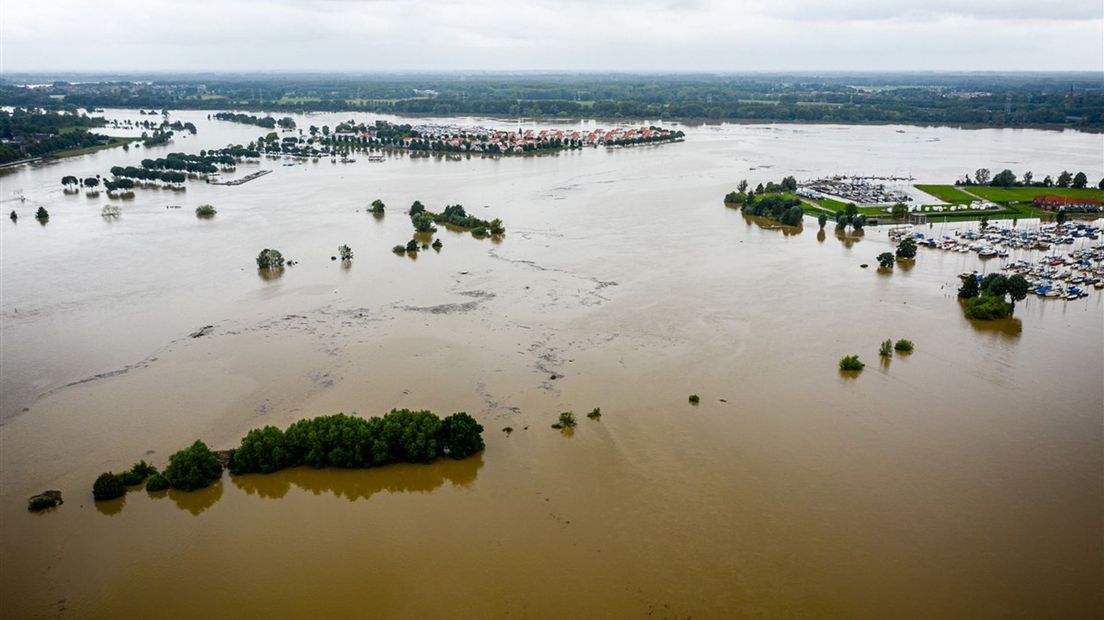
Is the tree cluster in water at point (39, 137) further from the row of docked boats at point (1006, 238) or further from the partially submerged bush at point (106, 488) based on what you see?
the row of docked boats at point (1006, 238)

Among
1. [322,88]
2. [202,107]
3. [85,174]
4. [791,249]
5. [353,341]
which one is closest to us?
[353,341]

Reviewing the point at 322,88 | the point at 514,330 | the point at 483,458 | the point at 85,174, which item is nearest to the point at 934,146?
the point at 514,330

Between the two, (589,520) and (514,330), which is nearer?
(589,520)

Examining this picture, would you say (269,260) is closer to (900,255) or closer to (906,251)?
(900,255)

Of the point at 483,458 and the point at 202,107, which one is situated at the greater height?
the point at 202,107

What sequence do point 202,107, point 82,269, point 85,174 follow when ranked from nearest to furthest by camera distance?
point 82,269 < point 85,174 < point 202,107

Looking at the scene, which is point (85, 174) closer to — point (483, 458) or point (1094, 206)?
point (483, 458)

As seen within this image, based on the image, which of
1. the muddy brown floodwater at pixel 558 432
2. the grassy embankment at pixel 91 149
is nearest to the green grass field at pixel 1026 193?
the muddy brown floodwater at pixel 558 432
